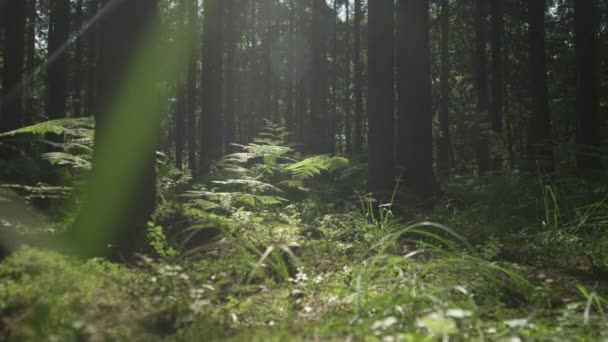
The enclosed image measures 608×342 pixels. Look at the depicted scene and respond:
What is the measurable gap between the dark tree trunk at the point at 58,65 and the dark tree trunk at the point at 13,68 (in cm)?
143

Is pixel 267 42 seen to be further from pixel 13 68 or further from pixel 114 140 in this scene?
pixel 114 140

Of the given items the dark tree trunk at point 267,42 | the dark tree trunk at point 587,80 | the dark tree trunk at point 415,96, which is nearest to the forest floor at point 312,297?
the dark tree trunk at point 415,96

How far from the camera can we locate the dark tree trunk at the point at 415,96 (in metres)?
8.85

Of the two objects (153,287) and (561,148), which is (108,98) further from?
(561,148)

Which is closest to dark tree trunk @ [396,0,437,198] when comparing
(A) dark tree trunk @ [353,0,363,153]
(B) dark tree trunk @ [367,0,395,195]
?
(B) dark tree trunk @ [367,0,395,195]

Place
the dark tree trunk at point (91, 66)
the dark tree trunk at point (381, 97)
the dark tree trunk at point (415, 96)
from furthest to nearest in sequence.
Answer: the dark tree trunk at point (91, 66) → the dark tree trunk at point (415, 96) → the dark tree trunk at point (381, 97)

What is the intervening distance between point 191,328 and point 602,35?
21103 mm

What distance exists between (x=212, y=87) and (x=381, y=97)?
6.37m

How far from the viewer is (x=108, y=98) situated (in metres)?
4.64

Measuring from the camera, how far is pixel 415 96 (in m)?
9.09

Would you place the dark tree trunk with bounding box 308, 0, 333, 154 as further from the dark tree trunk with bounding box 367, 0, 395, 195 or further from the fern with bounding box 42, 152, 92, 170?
the fern with bounding box 42, 152, 92, 170

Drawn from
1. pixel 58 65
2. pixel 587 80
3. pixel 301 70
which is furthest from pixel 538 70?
pixel 301 70

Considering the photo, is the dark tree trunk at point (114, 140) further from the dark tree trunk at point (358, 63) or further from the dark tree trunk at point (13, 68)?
the dark tree trunk at point (358, 63)

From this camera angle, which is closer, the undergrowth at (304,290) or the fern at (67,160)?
the undergrowth at (304,290)
